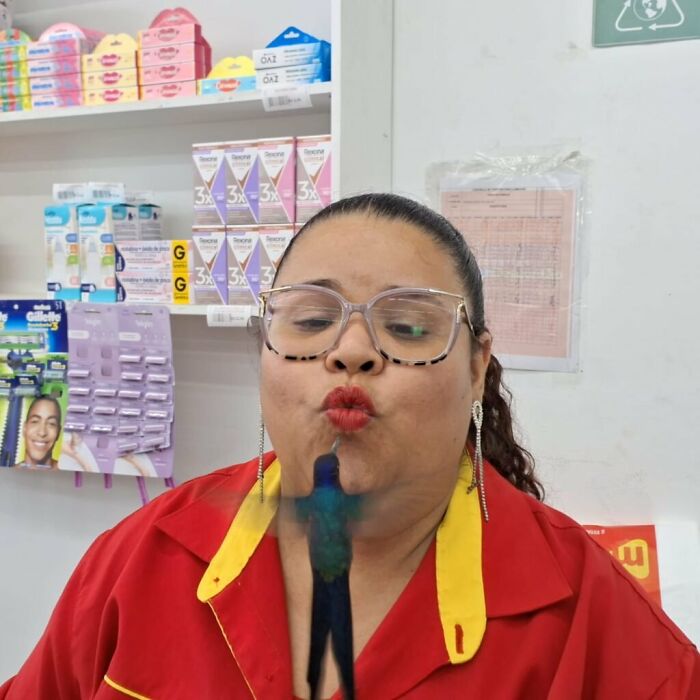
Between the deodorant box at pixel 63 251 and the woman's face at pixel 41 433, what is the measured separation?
33 centimetres

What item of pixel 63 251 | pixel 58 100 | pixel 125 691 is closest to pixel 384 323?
pixel 125 691

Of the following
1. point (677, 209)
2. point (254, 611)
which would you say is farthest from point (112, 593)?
point (677, 209)

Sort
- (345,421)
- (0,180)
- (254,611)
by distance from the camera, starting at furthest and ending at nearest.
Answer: (0,180) → (254,611) → (345,421)

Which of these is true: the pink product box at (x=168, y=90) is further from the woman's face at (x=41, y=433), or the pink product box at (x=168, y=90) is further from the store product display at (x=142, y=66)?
the woman's face at (x=41, y=433)

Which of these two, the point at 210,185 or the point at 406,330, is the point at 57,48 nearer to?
the point at 210,185

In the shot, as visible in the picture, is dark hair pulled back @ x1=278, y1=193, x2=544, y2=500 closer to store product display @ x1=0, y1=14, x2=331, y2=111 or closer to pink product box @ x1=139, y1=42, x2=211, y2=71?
store product display @ x1=0, y1=14, x2=331, y2=111

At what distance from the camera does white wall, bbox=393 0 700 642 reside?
4.51ft

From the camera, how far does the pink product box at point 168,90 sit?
1.43m

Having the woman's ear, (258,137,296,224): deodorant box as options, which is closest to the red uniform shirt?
the woman's ear

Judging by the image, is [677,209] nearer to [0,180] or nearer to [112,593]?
[112,593]

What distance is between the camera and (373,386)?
670 millimetres

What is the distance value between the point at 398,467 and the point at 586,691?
1.09ft

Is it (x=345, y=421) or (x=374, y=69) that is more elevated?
(x=374, y=69)

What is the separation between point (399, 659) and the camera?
72 cm
